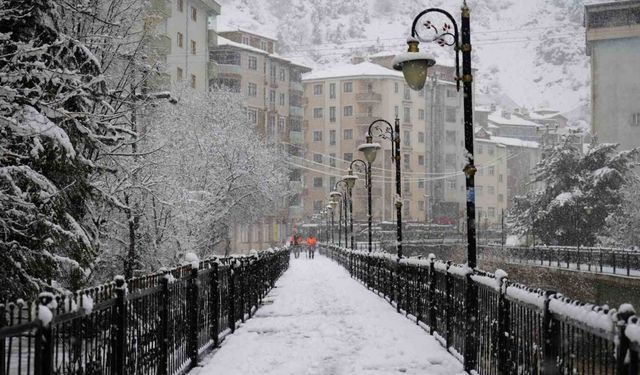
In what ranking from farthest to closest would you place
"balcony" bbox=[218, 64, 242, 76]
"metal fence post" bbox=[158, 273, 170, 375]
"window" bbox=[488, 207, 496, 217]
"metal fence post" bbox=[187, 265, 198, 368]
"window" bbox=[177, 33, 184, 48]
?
"window" bbox=[488, 207, 496, 217] → "balcony" bbox=[218, 64, 242, 76] → "window" bbox=[177, 33, 184, 48] → "metal fence post" bbox=[187, 265, 198, 368] → "metal fence post" bbox=[158, 273, 170, 375]

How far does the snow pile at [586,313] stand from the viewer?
4141mm

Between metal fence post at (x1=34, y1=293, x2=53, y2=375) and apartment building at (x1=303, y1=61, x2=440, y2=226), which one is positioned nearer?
metal fence post at (x1=34, y1=293, x2=53, y2=375)

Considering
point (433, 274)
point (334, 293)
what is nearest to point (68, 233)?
point (433, 274)

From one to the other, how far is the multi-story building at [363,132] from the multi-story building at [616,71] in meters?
43.6

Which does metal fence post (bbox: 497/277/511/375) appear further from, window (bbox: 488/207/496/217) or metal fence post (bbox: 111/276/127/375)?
window (bbox: 488/207/496/217)

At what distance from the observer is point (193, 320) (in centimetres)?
978

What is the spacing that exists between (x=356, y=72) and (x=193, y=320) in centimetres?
9159

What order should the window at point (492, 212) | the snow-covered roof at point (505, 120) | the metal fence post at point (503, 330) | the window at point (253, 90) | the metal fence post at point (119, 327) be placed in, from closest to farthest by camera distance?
the metal fence post at point (119, 327) → the metal fence post at point (503, 330) → the window at point (253, 90) → the window at point (492, 212) → the snow-covered roof at point (505, 120)

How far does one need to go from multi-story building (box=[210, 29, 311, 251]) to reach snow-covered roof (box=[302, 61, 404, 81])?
33.7 ft

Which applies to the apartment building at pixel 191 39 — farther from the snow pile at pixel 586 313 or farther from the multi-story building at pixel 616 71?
the snow pile at pixel 586 313

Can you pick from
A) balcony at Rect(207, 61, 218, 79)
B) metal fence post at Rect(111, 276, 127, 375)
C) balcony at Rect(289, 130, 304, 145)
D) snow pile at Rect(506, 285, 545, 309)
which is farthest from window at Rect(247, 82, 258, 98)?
metal fence post at Rect(111, 276, 127, 375)

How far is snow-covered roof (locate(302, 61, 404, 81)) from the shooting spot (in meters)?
98.6

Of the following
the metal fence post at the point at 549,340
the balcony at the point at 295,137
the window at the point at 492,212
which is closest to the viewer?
the metal fence post at the point at 549,340

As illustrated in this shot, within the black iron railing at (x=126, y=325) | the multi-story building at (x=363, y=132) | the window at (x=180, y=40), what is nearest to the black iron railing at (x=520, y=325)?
the black iron railing at (x=126, y=325)
